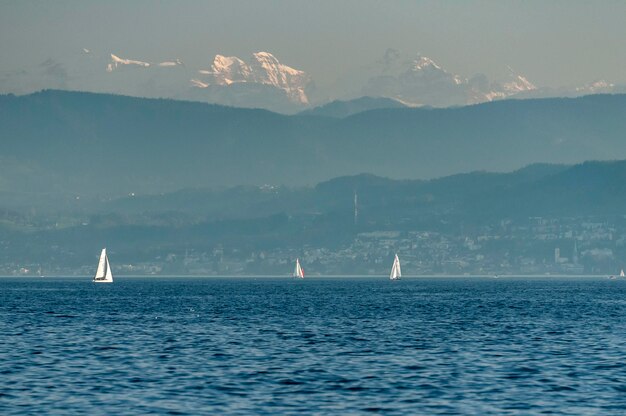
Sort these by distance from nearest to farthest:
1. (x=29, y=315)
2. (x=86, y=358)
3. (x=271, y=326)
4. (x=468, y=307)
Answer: (x=86, y=358), (x=271, y=326), (x=29, y=315), (x=468, y=307)

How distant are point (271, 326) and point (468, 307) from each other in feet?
211

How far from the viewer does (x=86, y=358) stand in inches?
3595

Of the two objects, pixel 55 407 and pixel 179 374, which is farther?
pixel 179 374

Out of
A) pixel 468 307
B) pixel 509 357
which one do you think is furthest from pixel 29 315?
pixel 509 357

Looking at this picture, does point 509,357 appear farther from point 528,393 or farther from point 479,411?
point 479,411

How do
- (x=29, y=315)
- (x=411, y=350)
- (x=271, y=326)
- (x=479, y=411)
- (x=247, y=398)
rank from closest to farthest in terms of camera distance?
(x=479, y=411) < (x=247, y=398) < (x=411, y=350) < (x=271, y=326) < (x=29, y=315)

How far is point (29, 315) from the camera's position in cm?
15338

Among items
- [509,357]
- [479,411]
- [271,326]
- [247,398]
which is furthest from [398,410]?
[271,326]

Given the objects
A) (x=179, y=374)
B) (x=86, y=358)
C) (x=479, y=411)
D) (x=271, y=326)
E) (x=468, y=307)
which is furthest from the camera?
(x=468, y=307)

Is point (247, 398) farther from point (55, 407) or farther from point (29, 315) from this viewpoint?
point (29, 315)

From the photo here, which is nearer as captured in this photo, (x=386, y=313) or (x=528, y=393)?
(x=528, y=393)

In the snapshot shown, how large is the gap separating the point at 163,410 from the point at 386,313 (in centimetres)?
9555

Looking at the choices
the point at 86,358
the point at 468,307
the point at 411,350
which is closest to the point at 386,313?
the point at 468,307

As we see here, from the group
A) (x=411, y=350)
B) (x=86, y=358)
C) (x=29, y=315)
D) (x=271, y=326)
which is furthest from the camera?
(x=29, y=315)
